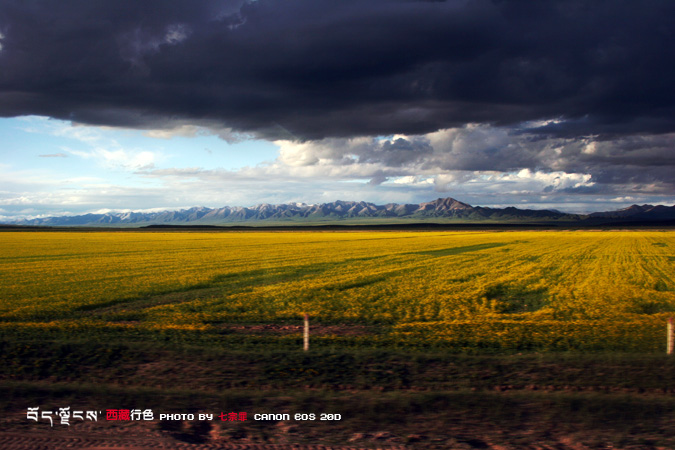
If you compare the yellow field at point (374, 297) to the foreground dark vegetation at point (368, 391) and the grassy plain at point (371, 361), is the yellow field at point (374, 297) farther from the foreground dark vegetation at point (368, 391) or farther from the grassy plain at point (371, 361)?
the foreground dark vegetation at point (368, 391)

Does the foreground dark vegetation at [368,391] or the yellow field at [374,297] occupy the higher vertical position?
the foreground dark vegetation at [368,391]

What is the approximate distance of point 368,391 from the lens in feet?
30.9

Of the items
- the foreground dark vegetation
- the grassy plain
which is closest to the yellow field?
the grassy plain

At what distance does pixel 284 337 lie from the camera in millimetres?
14953

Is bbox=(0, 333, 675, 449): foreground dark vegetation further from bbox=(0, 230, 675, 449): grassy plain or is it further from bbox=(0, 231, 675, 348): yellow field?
bbox=(0, 231, 675, 348): yellow field

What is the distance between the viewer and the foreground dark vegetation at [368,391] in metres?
7.46

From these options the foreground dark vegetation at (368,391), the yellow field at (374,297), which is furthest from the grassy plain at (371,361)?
the yellow field at (374,297)

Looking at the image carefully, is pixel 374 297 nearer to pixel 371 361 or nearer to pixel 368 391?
pixel 371 361

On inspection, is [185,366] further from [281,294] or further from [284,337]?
[281,294]

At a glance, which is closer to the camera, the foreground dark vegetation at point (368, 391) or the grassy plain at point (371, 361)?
the foreground dark vegetation at point (368, 391)

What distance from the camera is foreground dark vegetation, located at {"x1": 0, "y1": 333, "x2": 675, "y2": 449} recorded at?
746cm

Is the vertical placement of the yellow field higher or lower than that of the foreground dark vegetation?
lower

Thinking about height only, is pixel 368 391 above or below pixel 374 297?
above

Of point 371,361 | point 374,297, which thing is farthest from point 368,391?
point 374,297
